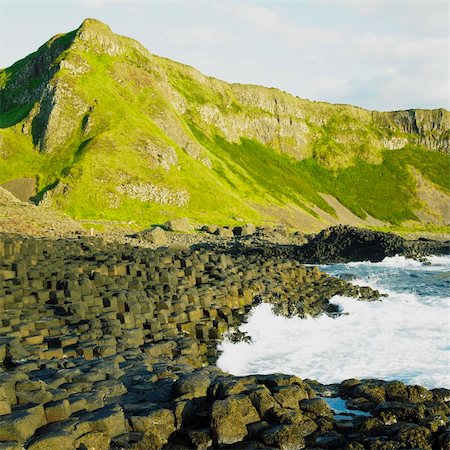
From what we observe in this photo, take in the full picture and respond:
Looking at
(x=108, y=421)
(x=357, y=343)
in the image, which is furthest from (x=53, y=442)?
(x=357, y=343)

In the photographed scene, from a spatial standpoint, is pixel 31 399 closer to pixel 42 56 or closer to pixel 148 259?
pixel 148 259

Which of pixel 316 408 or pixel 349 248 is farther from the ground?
pixel 349 248

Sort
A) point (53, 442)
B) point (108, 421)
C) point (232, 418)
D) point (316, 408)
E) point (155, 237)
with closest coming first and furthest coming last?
point (53, 442), point (108, 421), point (232, 418), point (316, 408), point (155, 237)

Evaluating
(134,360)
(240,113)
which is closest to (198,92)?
(240,113)

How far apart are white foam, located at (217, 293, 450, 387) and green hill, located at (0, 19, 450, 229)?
56.7 m

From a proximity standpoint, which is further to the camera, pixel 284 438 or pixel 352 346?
pixel 352 346

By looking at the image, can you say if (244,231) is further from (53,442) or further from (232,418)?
(53,442)

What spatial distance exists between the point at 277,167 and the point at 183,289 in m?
155

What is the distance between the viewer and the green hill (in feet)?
303

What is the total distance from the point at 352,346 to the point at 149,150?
82.3m

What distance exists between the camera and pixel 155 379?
14070mm

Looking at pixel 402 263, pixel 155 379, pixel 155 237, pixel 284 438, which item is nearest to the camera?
pixel 284 438

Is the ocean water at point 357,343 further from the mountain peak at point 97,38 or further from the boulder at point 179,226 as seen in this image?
the mountain peak at point 97,38

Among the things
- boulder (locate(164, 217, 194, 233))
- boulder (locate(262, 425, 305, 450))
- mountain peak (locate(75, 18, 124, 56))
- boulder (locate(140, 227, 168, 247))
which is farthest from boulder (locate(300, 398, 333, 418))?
mountain peak (locate(75, 18, 124, 56))
